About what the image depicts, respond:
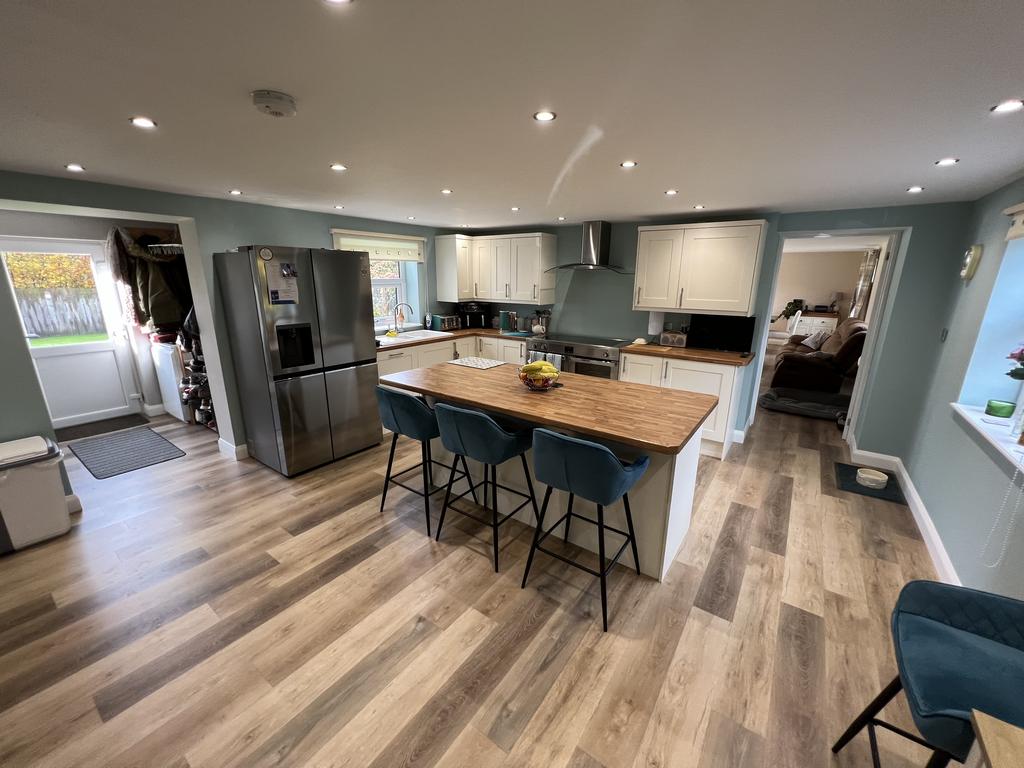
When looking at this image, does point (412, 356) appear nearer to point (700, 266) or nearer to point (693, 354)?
point (693, 354)

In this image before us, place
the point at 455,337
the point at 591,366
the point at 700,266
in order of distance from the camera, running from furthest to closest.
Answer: the point at 455,337, the point at 591,366, the point at 700,266

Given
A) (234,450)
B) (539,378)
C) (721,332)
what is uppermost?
(721,332)

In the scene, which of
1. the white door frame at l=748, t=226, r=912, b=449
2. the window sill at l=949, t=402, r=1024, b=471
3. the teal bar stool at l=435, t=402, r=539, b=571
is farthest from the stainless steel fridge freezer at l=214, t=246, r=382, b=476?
the window sill at l=949, t=402, r=1024, b=471

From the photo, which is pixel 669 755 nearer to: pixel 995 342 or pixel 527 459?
pixel 527 459

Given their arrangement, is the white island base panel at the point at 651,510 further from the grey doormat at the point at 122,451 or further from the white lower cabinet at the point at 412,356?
the grey doormat at the point at 122,451

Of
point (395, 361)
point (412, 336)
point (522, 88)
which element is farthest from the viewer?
point (412, 336)

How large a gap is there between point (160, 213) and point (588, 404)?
339 cm

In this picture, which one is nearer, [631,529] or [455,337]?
[631,529]

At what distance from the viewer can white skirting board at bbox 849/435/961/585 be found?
2275 mm

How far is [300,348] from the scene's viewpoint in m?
3.28

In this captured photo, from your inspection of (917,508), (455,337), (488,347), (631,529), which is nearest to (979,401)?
(917,508)

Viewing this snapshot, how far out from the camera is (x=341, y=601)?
6.87 ft

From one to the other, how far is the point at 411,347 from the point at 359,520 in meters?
2.16

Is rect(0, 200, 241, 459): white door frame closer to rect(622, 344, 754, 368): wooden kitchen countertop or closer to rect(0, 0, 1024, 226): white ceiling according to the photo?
rect(0, 0, 1024, 226): white ceiling
